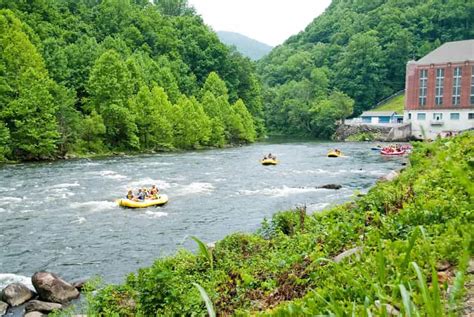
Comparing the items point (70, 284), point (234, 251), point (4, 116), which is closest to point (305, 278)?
point (234, 251)

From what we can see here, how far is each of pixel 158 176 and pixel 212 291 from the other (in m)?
24.0

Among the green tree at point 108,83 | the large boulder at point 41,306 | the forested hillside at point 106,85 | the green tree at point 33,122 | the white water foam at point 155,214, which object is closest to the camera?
the large boulder at point 41,306

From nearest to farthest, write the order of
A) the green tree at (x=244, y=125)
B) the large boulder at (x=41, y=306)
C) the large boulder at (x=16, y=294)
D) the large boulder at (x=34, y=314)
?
the large boulder at (x=34, y=314) → the large boulder at (x=41, y=306) → the large boulder at (x=16, y=294) → the green tree at (x=244, y=125)

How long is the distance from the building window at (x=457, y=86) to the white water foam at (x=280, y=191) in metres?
66.5

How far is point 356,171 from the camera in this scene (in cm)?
3412

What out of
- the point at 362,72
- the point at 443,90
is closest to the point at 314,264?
the point at 443,90

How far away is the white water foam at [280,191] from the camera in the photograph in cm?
2464

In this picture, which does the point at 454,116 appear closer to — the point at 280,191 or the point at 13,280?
the point at 280,191

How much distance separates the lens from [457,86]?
267ft

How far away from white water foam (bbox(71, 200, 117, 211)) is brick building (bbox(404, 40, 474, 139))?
66952 millimetres

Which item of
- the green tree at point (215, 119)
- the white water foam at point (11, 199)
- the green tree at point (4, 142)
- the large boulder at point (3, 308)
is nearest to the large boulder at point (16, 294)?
the large boulder at point (3, 308)

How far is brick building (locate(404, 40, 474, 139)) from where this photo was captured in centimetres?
8006

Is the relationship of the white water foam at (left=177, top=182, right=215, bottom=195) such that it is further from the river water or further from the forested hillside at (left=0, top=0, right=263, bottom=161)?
the forested hillside at (left=0, top=0, right=263, bottom=161)

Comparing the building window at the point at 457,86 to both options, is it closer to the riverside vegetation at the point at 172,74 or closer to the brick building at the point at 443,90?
the brick building at the point at 443,90
